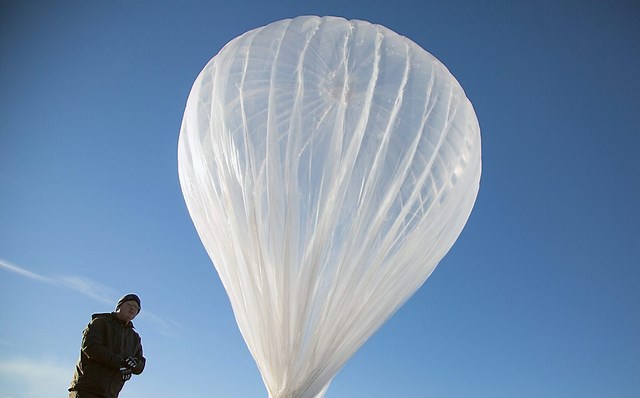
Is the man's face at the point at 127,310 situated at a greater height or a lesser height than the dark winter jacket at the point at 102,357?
greater

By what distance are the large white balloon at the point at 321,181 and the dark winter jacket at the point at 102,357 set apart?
3.51 ft

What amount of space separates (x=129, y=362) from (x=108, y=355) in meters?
0.20

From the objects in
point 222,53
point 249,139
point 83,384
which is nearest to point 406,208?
point 249,139

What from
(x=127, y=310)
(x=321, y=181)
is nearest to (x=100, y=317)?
(x=127, y=310)

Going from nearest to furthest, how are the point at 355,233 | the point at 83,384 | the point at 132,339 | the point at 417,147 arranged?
the point at 83,384 → the point at 132,339 → the point at 355,233 → the point at 417,147

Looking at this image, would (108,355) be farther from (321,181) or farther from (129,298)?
(321,181)

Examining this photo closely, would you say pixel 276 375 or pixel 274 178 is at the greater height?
pixel 274 178

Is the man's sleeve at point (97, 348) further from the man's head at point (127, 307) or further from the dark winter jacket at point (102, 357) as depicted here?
the man's head at point (127, 307)

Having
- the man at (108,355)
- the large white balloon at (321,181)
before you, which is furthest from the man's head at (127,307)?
the large white balloon at (321,181)

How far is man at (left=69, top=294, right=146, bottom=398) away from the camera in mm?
3797

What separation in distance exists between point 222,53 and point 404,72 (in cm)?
186

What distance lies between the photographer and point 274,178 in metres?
4.69

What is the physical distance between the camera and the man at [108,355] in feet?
12.5

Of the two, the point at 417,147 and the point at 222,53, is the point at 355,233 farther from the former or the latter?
the point at 222,53
